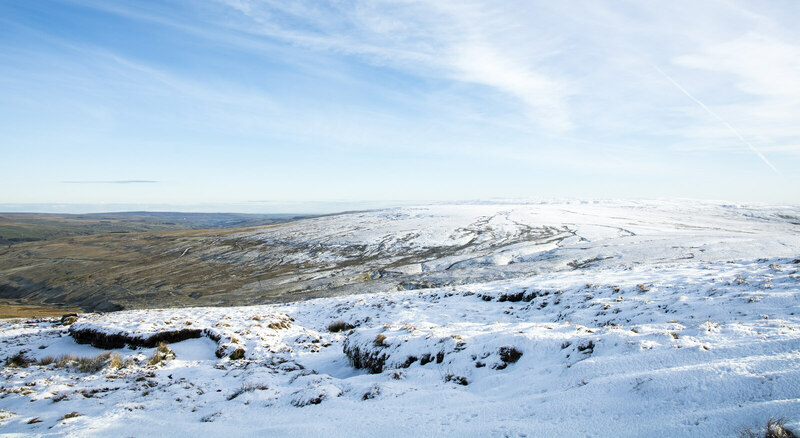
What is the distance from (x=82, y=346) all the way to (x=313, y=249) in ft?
Answer: 130

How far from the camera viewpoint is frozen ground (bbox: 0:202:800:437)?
16.3 feet

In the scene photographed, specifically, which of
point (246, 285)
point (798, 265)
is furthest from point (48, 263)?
point (798, 265)

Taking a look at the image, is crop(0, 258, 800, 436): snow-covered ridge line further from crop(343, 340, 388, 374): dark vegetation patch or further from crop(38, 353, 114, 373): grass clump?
crop(38, 353, 114, 373): grass clump

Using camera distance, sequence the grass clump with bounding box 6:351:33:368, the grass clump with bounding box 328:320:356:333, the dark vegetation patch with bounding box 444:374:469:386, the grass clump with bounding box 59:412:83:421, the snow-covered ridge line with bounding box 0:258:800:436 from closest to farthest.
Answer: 1. the snow-covered ridge line with bounding box 0:258:800:436
2. the grass clump with bounding box 59:412:83:421
3. the dark vegetation patch with bounding box 444:374:469:386
4. the grass clump with bounding box 6:351:33:368
5. the grass clump with bounding box 328:320:356:333

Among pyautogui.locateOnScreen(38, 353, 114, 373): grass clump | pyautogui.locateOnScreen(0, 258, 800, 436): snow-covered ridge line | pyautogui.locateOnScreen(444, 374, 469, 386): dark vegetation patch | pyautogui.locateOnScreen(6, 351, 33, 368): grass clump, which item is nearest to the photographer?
pyautogui.locateOnScreen(0, 258, 800, 436): snow-covered ridge line

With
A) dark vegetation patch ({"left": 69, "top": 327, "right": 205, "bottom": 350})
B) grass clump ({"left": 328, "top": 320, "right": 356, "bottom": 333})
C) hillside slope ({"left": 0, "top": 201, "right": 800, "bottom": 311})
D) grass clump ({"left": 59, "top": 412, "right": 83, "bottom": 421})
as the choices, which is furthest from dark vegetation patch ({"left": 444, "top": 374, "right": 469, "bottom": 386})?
hillside slope ({"left": 0, "top": 201, "right": 800, "bottom": 311})

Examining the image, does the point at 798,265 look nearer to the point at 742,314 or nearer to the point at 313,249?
the point at 742,314

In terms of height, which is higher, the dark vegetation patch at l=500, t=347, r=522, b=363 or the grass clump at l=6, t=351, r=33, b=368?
the dark vegetation patch at l=500, t=347, r=522, b=363

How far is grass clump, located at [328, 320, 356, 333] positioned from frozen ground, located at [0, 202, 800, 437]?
493mm

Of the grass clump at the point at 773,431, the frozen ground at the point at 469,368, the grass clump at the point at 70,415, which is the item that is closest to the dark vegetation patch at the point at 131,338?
the frozen ground at the point at 469,368

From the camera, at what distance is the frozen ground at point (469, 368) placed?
4.97m

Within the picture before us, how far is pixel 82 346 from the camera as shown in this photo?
12.8 meters

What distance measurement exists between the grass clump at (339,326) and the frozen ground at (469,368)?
0.49 metres

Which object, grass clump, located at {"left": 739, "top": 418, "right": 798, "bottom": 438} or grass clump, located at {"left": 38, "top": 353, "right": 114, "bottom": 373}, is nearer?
grass clump, located at {"left": 739, "top": 418, "right": 798, "bottom": 438}
